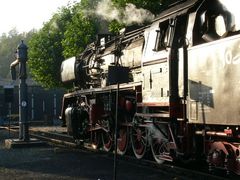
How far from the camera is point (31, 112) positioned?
50.3 metres

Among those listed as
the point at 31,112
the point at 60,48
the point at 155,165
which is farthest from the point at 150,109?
the point at 31,112

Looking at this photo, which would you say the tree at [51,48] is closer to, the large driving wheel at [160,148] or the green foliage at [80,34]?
the green foliage at [80,34]

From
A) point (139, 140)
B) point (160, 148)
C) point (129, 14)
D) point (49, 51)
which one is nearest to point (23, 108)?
point (129, 14)

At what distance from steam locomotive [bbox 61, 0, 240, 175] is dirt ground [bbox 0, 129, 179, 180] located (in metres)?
0.76

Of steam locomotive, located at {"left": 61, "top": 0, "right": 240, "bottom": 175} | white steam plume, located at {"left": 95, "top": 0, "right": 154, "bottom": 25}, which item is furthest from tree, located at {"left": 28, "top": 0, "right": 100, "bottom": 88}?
steam locomotive, located at {"left": 61, "top": 0, "right": 240, "bottom": 175}

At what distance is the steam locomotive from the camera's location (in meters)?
8.03

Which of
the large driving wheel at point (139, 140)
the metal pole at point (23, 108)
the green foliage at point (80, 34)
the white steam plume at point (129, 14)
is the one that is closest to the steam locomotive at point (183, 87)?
the large driving wheel at point (139, 140)

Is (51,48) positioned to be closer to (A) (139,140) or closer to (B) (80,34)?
(B) (80,34)

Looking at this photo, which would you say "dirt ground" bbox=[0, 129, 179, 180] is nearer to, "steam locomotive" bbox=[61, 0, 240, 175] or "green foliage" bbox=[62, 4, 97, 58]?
"steam locomotive" bbox=[61, 0, 240, 175]

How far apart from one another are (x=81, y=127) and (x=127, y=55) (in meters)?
4.06

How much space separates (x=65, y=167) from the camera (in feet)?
37.2

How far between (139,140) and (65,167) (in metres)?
2.15

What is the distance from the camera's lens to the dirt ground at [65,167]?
9.95m

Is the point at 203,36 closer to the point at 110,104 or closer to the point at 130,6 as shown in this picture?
the point at 110,104
